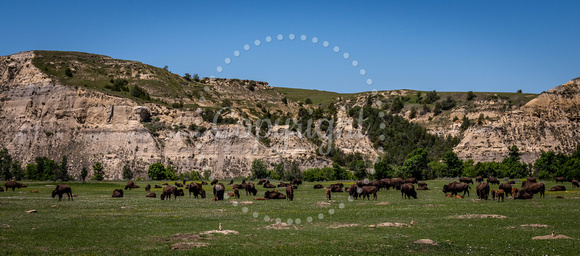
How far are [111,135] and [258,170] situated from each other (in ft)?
127

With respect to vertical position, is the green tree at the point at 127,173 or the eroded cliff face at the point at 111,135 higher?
the eroded cliff face at the point at 111,135

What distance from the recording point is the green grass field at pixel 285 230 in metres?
18.5

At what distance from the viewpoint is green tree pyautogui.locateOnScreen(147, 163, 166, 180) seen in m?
108

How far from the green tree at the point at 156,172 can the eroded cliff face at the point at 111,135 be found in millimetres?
7797

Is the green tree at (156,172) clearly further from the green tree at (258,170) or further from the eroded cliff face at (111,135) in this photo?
the green tree at (258,170)

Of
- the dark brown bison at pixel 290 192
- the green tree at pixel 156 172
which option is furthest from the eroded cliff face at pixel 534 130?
the dark brown bison at pixel 290 192

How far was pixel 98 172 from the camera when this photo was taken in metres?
113

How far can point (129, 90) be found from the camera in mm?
143500

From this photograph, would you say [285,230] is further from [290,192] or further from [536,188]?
[536,188]

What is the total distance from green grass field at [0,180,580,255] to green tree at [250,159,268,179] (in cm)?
8318

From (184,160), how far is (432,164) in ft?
197

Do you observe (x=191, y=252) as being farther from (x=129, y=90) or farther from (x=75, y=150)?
(x=129, y=90)

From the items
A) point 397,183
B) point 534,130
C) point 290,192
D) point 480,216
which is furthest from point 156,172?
point 534,130

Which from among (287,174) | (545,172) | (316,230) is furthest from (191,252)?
(287,174)
